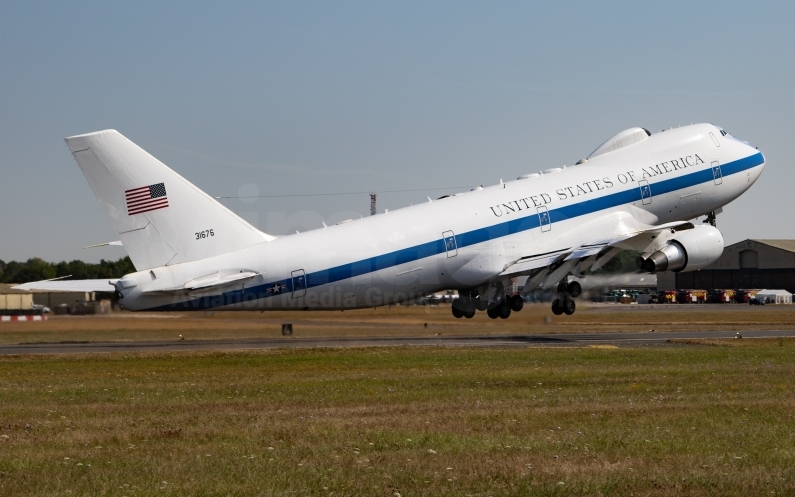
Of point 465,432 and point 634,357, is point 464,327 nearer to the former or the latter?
point 634,357

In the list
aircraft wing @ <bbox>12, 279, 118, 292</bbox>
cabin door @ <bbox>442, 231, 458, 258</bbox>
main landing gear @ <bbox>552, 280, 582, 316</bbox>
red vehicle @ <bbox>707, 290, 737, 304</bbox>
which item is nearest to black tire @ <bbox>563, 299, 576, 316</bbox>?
main landing gear @ <bbox>552, 280, 582, 316</bbox>

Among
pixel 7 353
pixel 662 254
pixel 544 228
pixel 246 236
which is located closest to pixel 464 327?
pixel 544 228

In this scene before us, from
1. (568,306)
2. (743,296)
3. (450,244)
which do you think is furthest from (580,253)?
(743,296)

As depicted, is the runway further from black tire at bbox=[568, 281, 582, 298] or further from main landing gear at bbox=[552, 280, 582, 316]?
black tire at bbox=[568, 281, 582, 298]

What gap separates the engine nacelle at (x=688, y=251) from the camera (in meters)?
41.1

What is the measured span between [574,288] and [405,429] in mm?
25949

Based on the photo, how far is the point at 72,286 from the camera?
118ft

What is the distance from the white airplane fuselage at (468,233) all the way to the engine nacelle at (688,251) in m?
2.39

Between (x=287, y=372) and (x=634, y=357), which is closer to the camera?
(x=287, y=372)

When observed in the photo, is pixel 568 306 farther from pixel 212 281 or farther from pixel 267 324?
pixel 212 281

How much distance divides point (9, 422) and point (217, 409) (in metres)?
4.08

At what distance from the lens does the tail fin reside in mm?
31688

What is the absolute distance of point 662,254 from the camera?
41.1m

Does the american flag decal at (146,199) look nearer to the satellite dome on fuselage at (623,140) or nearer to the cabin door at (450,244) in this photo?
the cabin door at (450,244)
